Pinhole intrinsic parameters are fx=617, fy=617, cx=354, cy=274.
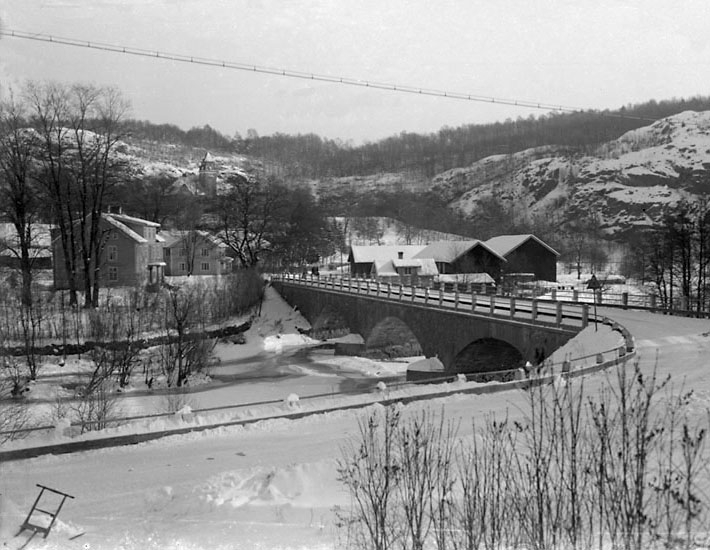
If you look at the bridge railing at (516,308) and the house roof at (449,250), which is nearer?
the bridge railing at (516,308)

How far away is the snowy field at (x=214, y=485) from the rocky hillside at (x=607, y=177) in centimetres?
11420

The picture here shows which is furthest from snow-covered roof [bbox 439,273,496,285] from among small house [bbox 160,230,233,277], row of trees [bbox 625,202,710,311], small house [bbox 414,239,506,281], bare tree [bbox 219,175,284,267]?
small house [bbox 160,230,233,277]

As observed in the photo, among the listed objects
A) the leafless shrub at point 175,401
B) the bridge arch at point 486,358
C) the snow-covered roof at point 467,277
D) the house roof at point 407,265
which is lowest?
A: the leafless shrub at point 175,401

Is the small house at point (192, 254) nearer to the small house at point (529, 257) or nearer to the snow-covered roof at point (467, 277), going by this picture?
the snow-covered roof at point (467, 277)

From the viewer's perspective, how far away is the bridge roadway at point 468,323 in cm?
1953

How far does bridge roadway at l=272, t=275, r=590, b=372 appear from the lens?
19531mm

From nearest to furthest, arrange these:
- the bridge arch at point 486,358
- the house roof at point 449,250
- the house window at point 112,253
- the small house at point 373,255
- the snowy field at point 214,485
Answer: the snowy field at point 214,485 → the bridge arch at point 486,358 → the house window at point 112,253 → the house roof at point 449,250 → the small house at point 373,255

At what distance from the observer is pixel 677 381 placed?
36.3ft

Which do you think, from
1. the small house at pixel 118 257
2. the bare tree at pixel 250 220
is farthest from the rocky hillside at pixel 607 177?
the small house at pixel 118 257

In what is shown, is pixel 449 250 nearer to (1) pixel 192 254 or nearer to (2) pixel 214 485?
(1) pixel 192 254

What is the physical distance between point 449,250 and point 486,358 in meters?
44.9

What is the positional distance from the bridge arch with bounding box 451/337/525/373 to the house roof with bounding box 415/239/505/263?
136ft

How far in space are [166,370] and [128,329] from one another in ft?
20.1

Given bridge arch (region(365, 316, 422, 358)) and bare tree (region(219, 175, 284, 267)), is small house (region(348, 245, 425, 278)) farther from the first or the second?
bridge arch (region(365, 316, 422, 358))
